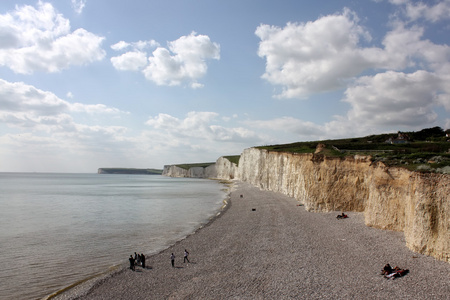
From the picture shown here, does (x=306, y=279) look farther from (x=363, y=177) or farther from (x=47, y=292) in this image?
(x=363, y=177)

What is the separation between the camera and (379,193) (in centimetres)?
1903

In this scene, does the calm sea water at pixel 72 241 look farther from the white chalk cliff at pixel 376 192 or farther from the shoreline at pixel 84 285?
the white chalk cliff at pixel 376 192

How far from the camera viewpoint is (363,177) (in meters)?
24.9

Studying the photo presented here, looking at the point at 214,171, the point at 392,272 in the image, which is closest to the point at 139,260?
the point at 392,272

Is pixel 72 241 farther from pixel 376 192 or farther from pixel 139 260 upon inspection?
pixel 376 192

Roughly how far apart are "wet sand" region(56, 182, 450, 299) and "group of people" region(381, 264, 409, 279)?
0.73 feet

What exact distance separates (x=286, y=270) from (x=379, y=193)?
32.4 feet

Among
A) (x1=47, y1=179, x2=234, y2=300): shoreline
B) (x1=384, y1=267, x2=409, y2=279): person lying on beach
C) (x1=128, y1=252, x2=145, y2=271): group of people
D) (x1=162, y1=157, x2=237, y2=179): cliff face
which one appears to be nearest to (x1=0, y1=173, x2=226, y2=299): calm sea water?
(x1=47, y1=179, x2=234, y2=300): shoreline

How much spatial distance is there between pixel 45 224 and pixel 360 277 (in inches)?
1083

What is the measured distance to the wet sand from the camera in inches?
447

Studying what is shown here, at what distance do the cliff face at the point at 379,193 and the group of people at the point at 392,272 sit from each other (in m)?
2.23

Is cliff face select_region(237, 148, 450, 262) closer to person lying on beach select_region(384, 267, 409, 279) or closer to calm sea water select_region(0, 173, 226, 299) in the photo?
person lying on beach select_region(384, 267, 409, 279)

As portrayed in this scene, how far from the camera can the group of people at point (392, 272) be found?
12039mm

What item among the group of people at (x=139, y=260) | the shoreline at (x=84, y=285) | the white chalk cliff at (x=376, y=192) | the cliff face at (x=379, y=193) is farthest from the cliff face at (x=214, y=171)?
the shoreline at (x=84, y=285)
